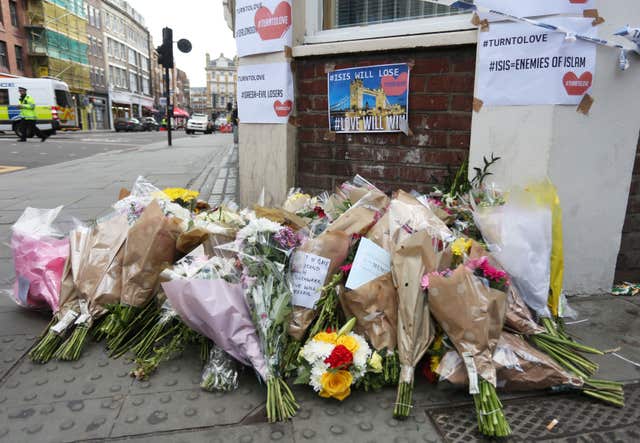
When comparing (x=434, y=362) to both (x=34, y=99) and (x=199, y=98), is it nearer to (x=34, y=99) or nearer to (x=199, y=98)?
(x=34, y=99)

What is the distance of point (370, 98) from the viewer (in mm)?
3568

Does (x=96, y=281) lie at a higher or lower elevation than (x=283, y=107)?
lower

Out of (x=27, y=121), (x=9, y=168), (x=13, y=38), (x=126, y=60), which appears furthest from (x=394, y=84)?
Result: (x=126, y=60)

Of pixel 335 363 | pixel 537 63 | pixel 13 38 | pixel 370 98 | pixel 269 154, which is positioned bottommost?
pixel 335 363

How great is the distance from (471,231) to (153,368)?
6.38 ft

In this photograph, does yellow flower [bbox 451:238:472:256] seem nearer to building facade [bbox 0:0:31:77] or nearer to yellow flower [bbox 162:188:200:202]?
yellow flower [bbox 162:188:200:202]

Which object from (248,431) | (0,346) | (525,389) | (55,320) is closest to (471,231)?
(525,389)

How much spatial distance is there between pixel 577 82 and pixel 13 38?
44690mm

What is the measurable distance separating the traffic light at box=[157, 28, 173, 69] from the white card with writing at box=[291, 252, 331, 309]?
15.3 m

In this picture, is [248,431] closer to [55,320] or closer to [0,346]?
[55,320]

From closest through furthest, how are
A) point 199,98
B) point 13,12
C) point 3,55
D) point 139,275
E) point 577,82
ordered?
point 139,275
point 577,82
point 3,55
point 13,12
point 199,98

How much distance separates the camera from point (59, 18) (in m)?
41.1

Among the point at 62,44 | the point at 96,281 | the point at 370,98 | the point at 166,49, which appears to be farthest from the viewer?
the point at 62,44

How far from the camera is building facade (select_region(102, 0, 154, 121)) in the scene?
181ft
